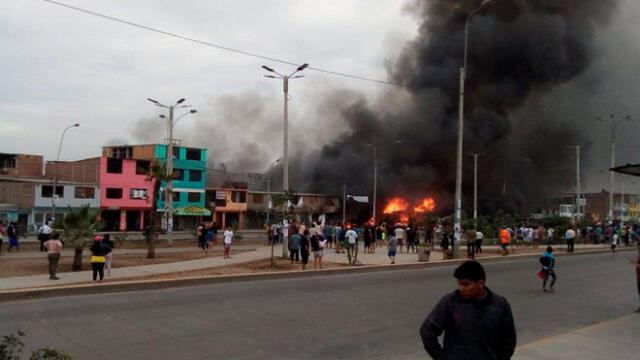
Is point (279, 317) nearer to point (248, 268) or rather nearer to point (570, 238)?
point (248, 268)

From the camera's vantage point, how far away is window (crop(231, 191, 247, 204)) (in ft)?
192

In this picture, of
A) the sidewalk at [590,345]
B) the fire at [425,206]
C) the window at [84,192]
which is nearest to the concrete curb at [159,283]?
the sidewalk at [590,345]

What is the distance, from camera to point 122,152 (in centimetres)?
5756

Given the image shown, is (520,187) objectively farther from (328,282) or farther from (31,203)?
(328,282)

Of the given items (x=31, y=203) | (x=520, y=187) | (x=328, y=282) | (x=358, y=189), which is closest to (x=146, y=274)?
(x=328, y=282)

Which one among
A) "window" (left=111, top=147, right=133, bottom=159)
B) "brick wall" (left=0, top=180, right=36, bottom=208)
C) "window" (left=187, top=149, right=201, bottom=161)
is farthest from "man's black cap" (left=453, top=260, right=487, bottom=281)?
"window" (left=111, top=147, right=133, bottom=159)

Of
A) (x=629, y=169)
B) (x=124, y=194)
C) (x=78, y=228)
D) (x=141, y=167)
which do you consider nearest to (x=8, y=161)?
(x=124, y=194)

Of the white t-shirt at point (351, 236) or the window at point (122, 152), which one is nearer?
the white t-shirt at point (351, 236)

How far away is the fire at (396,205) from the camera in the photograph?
182 ft

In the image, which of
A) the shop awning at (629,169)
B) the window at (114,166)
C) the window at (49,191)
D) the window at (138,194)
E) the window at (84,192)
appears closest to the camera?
the shop awning at (629,169)

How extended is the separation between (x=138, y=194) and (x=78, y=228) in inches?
1409

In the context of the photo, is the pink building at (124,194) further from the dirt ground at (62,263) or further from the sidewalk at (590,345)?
the sidewalk at (590,345)

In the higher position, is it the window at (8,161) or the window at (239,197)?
the window at (8,161)

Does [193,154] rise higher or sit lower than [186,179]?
higher
